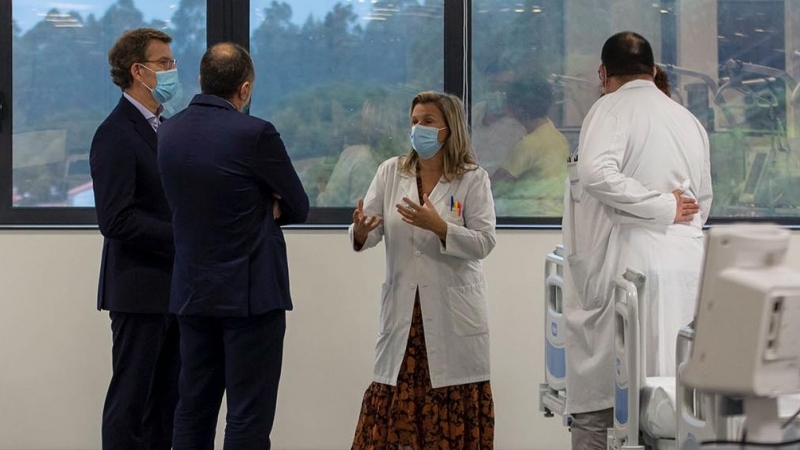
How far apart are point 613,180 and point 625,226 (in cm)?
18

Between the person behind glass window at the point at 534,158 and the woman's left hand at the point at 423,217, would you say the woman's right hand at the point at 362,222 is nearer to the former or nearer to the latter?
the woman's left hand at the point at 423,217

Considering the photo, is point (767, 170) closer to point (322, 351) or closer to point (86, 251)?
point (322, 351)

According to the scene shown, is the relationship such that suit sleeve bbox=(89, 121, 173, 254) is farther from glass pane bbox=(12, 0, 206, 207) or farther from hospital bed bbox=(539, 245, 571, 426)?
glass pane bbox=(12, 0, 206, 207)

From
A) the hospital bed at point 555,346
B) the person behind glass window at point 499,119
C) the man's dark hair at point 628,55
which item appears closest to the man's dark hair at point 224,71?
the man's dark hair at point 628,55

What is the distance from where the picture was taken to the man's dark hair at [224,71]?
320cm

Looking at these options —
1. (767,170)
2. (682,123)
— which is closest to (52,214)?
(682,123)

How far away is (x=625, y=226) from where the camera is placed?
11.0 feet

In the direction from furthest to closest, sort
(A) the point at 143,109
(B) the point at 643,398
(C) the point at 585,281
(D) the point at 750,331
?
(A) the point at 143,109
(C) the point at 585,281
(B) the point at 643,398
(D) the point at 750,331

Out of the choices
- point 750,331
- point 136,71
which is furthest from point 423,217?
point 750,331

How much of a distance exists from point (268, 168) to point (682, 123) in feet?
4.36

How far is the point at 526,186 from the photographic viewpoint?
16.0 ft

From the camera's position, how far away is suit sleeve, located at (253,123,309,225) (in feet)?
10.2

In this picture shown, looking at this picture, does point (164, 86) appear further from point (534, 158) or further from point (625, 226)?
point (534, 158)

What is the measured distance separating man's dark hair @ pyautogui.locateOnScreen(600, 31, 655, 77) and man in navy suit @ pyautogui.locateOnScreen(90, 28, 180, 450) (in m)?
1.44
